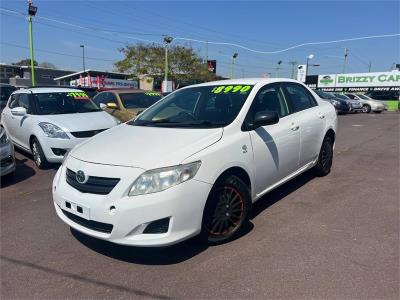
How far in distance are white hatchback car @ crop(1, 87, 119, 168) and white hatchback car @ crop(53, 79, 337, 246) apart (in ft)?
8.40

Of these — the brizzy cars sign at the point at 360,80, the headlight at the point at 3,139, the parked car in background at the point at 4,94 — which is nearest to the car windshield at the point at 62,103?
the headlight at the point at 3,139

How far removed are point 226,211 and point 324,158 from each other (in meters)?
2.91

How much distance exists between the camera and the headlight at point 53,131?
21.3 ft

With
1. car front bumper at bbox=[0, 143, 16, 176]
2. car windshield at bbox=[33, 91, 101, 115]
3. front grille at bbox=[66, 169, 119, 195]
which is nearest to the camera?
front grille at bbox=[66, 169, 119, 195]

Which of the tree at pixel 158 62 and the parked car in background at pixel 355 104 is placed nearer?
the parked car in background at pixel 355 104

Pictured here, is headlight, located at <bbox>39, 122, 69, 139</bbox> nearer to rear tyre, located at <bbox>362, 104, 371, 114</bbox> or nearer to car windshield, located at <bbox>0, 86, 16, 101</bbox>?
car windshield, located at <bbox>0, 86, 16, 101</bbox>

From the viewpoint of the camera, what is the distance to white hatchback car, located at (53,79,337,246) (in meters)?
2.97

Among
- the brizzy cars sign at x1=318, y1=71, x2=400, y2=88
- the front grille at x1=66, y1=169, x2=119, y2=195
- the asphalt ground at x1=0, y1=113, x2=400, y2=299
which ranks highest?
the brizzy cars sign at x1=318, y1=71, x2=400, y2=88

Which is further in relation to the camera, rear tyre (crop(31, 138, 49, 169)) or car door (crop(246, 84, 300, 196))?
rear tyre (crop(31, 138, 49, 169))

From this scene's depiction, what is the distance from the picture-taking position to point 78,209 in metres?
3.19

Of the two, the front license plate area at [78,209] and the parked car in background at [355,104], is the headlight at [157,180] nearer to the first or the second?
the front license plate area at [78,209]

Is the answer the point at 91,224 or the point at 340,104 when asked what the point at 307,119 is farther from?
the point at 340,104

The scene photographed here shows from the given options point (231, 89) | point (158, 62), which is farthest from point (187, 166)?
point (158, 62)

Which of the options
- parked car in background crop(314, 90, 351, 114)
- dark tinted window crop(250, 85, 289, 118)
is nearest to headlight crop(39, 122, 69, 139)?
dark tinted window crop(250, 85, 289, 118)
